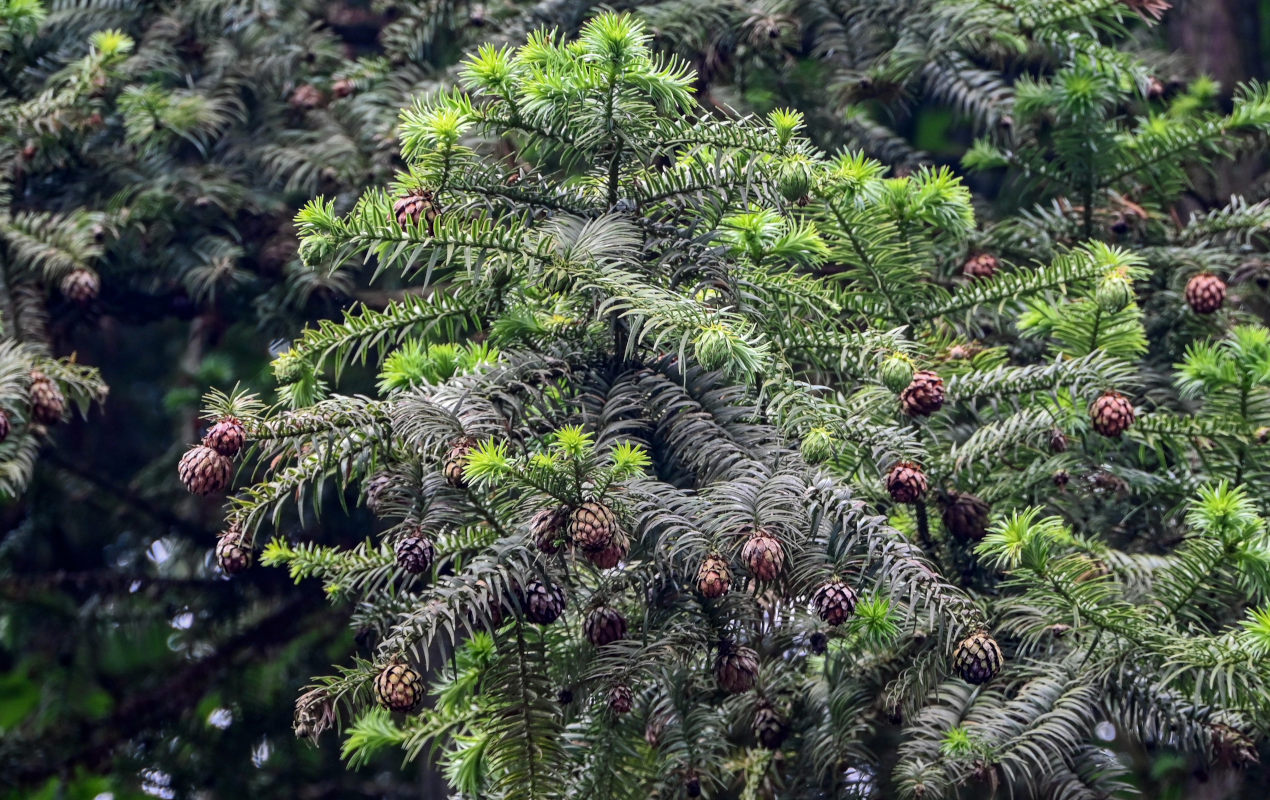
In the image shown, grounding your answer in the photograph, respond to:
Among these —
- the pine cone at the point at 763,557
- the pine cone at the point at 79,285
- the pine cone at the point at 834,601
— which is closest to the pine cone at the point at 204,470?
the pine cone at the point at 763,557

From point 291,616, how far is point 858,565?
244 cm

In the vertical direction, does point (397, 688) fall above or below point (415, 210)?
below

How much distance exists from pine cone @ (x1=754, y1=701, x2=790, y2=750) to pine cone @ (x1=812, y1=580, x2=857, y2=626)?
2.17 feet

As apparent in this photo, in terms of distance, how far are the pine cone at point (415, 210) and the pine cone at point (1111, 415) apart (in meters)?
1.06

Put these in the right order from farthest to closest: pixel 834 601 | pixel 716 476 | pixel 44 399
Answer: pixel 44 399 < pixel 716 476 < pixel 834 601

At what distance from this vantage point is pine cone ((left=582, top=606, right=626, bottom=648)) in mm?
1587

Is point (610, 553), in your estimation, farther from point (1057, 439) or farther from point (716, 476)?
point (1057, 439)

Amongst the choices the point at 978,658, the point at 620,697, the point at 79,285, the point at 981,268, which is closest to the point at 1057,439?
the point at 981,268

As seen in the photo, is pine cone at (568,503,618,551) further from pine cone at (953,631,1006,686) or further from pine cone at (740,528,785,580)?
pine cone at (953,631,1006,686)

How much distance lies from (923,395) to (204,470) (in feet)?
3.32

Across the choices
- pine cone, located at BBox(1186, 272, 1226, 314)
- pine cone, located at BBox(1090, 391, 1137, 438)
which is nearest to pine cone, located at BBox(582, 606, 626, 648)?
pine cone, located at BBox(1090, 391, 1137, 438)

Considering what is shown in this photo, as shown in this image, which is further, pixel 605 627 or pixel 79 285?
pixel 79 285

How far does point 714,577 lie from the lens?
142cm

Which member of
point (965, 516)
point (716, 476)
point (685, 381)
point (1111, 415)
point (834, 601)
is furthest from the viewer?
point (965, 516)
